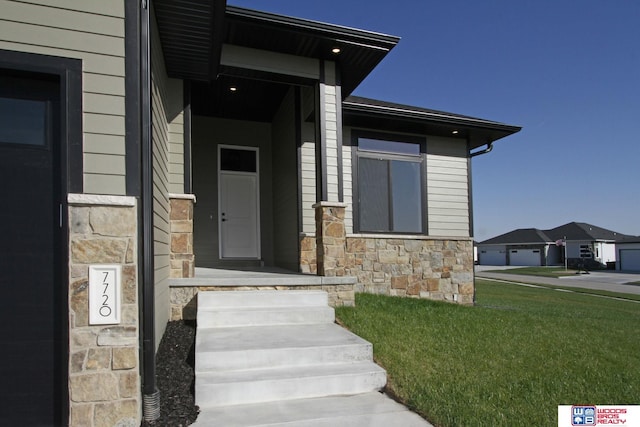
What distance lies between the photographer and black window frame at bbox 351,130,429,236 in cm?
700

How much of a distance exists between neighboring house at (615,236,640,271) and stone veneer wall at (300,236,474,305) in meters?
35.7

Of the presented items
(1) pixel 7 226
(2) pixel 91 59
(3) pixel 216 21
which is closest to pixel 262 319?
(1) pixel 7 226

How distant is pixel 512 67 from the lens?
45.6 feet

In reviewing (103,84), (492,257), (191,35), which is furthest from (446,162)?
(492,257)

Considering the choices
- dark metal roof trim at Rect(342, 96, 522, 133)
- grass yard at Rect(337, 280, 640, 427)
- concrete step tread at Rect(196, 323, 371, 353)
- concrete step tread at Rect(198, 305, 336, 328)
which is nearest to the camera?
grass yard at Rect(337, 280, 640, 427)

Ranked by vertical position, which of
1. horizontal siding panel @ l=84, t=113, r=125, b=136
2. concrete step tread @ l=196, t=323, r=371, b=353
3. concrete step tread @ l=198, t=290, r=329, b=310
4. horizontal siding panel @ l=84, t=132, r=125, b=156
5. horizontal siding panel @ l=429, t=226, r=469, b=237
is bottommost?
concrete step tread @ l=196, t=323, r=371, b=353

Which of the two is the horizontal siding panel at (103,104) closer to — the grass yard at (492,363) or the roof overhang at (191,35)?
the roof overhang at (191,35)

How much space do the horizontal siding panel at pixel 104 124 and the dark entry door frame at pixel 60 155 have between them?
0.05 metres

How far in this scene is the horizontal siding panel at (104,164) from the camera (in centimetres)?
241

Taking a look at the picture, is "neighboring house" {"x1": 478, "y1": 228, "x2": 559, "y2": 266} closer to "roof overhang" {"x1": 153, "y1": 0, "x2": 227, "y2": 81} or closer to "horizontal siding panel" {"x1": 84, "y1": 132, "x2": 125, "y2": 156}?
"roof overhang" {"x1": 153, "y1": 0, "x2": 227, "y2": 81}

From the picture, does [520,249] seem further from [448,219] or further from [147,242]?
[147,242]

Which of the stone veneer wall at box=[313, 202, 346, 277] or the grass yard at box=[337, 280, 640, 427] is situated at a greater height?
the stone veneer wall at box=[313, 202, 346, 277]

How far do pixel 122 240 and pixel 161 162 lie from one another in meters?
1.57
